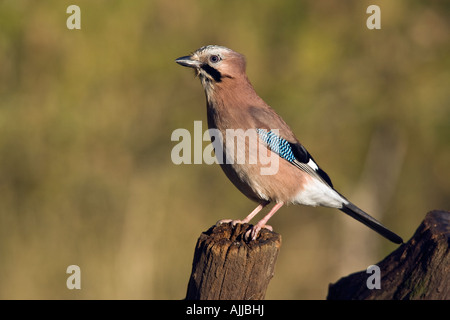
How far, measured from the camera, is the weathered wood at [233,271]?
3.81m

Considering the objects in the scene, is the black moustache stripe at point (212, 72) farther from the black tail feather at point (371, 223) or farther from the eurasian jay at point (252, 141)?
the black tail feather at point (371, 223)

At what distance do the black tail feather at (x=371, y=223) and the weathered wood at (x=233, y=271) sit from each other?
1490mm

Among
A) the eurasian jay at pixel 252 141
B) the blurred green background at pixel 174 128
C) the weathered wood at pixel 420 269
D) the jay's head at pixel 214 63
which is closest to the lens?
the weathered wood at pixel 420 269

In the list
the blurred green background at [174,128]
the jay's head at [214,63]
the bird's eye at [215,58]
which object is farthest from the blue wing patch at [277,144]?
the blurred green background at [174,128]

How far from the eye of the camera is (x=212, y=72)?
5.18 meters

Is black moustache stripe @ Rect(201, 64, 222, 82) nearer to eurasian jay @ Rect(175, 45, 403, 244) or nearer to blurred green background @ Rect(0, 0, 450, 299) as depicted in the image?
eurasian jay @ Rect(175, 45, 403, 244)

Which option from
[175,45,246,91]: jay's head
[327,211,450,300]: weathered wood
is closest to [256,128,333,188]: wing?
[175,45,246,91]: jay's head

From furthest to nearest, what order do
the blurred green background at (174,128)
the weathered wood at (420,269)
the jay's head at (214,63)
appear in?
1. the blurred green background at (174,128)
2. the jay's head at (214,63)
3. the weathered wood at (420,269)

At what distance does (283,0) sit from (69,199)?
3.95 m

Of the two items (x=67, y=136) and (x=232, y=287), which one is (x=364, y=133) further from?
(x=232, y=287)

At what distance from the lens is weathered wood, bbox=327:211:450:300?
3.48 m

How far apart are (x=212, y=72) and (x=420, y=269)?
2422mm

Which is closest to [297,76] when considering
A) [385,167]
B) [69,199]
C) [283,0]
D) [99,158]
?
[283,0]

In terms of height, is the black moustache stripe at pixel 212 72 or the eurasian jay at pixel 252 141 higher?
the black moustache stripe at pixel 212 72
